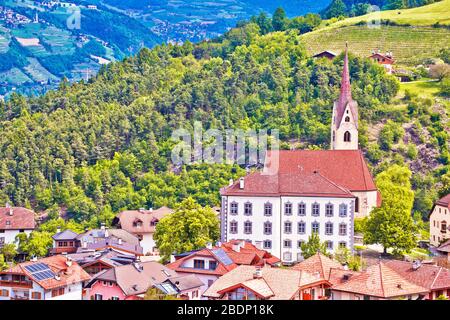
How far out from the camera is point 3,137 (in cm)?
9062

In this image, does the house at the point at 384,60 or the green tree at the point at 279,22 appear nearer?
the house at the point at 384,60

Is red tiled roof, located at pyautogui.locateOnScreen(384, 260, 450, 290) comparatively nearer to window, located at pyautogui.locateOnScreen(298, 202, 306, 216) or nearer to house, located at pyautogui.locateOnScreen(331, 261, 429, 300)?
house, located at pyautogui.locateOnScreen(331, 261, 429, 300)

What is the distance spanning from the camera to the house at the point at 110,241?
2185 inches

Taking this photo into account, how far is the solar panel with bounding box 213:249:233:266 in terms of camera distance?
138 feet

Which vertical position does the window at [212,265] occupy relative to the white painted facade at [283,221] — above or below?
below

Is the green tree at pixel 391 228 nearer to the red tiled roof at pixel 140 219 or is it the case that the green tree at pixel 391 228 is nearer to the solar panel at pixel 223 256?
the solar panel at pixel 223 256

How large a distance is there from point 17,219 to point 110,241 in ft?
41.5

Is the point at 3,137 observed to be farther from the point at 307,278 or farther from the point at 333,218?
the point at 307,278

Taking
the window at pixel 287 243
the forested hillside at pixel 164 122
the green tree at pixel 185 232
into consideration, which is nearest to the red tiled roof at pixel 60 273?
the green tree at pixel 185 232

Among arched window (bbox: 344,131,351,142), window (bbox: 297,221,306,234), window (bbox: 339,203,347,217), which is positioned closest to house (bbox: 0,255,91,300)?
window (bbox: 297,221,306,234)

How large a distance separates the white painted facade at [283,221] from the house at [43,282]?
12.2 m

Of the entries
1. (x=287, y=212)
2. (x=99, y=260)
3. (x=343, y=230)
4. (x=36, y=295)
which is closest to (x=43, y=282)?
(x=36, y=295)

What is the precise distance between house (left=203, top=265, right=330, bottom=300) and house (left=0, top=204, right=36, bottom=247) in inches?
1291

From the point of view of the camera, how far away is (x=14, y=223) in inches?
2625
